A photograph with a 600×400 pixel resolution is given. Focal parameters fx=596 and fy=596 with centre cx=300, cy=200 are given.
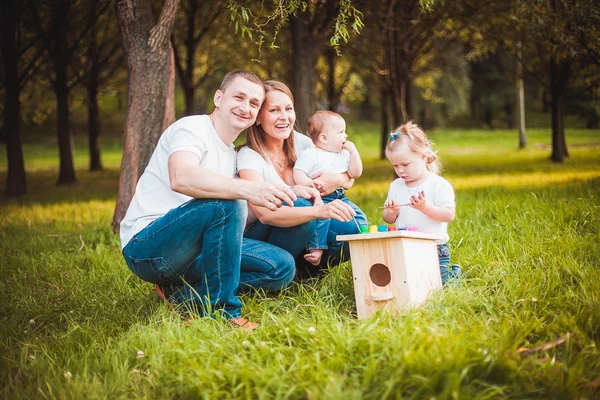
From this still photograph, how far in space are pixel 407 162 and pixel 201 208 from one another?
4.78 ft

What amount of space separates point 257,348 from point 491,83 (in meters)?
39.0

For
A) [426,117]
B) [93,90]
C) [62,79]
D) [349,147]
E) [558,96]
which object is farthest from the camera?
[426,117]

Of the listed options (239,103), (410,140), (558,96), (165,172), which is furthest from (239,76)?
(558,96)

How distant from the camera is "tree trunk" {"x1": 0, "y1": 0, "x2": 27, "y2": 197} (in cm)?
1254

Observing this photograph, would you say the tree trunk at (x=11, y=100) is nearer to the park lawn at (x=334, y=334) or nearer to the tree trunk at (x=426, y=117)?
the park lawn at (x=334, y=334)

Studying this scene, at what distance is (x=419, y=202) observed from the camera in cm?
370

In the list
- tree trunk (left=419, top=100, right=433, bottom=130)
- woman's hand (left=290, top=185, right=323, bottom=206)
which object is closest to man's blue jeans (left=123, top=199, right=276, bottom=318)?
woman's hand (left=290, top=185, right=323, bottom=206)

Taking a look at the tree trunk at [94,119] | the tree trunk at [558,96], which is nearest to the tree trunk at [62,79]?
the tree trunk at [94,119]

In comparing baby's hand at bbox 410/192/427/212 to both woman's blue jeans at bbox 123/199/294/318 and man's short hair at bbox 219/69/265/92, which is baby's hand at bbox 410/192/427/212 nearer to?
woman's blue jeans at bbox 123/199/294/318

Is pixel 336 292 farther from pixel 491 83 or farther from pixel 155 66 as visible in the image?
pixel 491 83

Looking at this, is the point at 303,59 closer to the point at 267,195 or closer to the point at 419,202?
the point at 419,202

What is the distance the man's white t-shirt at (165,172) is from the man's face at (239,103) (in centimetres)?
14

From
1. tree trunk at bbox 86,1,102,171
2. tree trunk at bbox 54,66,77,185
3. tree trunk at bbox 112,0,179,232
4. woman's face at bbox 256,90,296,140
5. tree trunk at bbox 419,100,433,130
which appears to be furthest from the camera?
tree trunk at bbox 419,100,433,130

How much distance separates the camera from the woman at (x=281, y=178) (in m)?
3.78
